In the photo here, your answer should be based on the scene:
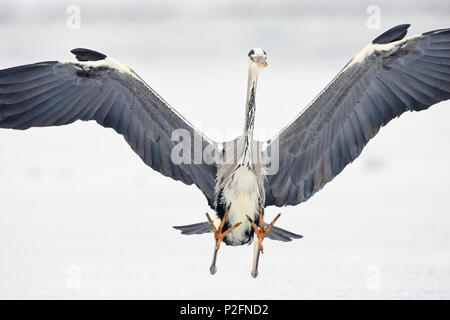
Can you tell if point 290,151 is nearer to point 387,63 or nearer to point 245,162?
point 245,162

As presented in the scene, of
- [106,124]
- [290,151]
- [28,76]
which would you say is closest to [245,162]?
[290,151]

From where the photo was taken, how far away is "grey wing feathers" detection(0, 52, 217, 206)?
9.95 metres

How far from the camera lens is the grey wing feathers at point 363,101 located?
32.2 feet

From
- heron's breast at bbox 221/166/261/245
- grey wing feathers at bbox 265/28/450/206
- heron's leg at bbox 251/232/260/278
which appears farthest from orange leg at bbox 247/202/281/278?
grey wing feathers at bbox 265/28/450/206

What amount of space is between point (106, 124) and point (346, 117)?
194 cm

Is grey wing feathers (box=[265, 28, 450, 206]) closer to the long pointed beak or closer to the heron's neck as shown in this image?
the heron's neck

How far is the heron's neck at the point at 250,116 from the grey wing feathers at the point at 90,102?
1.53 ft

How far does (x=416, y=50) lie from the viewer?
32.3ft

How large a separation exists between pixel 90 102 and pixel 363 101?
219 cm

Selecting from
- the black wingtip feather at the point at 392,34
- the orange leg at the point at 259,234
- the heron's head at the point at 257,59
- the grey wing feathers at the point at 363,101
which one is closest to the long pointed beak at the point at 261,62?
the heron's head at the point at 257,59

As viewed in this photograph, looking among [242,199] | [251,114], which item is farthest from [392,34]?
[242,199]

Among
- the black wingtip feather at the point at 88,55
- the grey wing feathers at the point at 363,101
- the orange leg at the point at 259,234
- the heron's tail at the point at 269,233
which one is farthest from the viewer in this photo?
the heron's tail at the point at 269,233

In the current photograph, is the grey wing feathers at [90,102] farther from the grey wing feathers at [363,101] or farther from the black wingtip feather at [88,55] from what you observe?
the grey wing feathers at [363,101]

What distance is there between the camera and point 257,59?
1000cm
